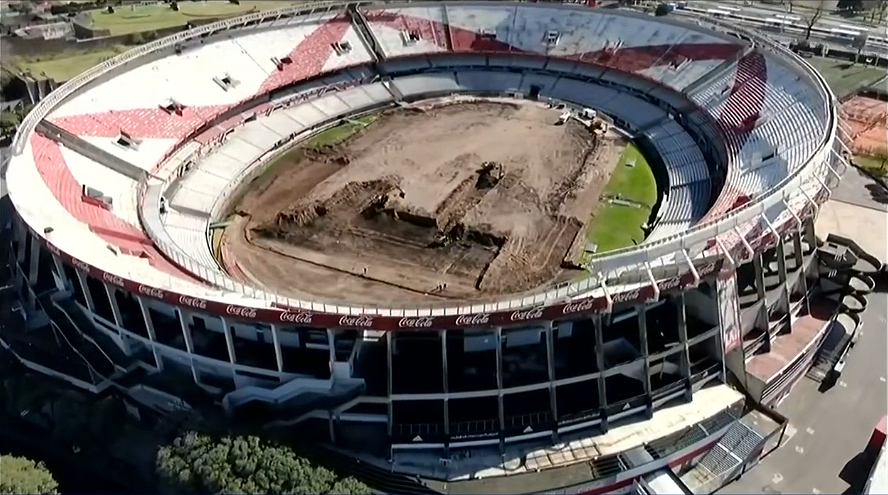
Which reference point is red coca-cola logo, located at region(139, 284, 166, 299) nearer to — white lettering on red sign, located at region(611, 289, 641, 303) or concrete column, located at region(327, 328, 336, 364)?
concrete column, located at region(327, 328, 336, 364)

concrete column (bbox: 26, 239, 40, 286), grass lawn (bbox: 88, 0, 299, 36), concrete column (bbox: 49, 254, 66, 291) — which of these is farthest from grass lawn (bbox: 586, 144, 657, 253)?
grass lawn (bbox: 88, 0, 299, 36)

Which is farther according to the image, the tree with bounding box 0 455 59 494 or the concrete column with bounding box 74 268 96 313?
the concrete column with bounding box 74 268 96 313

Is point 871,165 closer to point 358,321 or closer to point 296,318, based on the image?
point 358,321

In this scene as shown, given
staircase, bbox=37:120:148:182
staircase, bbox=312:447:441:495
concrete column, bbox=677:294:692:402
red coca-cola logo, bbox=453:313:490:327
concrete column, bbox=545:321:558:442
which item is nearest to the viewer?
red coca-cola logo, bbox=453:313:490:327

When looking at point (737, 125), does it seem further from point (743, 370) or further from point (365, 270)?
point (365, 270)

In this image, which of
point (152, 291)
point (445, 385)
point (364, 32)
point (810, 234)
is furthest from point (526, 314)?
point (364, 32)

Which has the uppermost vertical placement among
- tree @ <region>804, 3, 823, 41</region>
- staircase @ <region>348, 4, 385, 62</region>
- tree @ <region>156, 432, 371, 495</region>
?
tree @ <region>804, 3, 823, 41</region>

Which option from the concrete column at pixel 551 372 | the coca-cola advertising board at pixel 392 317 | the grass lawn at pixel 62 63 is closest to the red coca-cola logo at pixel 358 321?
the coca-cola advertising board at pixel 392 317
